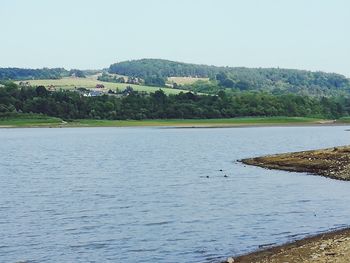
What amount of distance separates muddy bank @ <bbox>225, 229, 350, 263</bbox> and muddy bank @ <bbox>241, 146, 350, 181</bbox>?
81.0ft

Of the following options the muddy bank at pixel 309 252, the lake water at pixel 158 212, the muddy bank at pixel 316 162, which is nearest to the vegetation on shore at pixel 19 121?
the lake water at pixel 158 212

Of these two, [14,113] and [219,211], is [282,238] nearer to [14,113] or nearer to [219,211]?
[219,211]

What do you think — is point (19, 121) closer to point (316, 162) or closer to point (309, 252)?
point (316, 162)

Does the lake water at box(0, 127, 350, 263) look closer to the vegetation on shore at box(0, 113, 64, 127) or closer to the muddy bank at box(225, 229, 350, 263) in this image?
the muddy bank at box(225, 229, 350, 263)

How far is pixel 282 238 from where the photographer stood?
2919 centimetres

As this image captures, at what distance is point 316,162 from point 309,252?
124 feet

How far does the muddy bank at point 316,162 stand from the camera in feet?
178

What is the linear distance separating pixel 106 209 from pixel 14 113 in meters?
167

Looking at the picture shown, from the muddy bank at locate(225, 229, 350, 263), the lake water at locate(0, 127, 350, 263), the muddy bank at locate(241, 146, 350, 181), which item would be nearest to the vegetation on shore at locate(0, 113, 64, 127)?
the lake water at locate(0, 127, 350, 263)

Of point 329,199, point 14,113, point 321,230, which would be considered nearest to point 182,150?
point 329,199

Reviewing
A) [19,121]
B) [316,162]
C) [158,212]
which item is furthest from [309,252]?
[19,121]

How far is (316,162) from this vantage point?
60.8 meters

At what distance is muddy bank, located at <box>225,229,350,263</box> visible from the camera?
22.2m

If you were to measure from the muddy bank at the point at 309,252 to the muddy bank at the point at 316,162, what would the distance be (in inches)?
972
